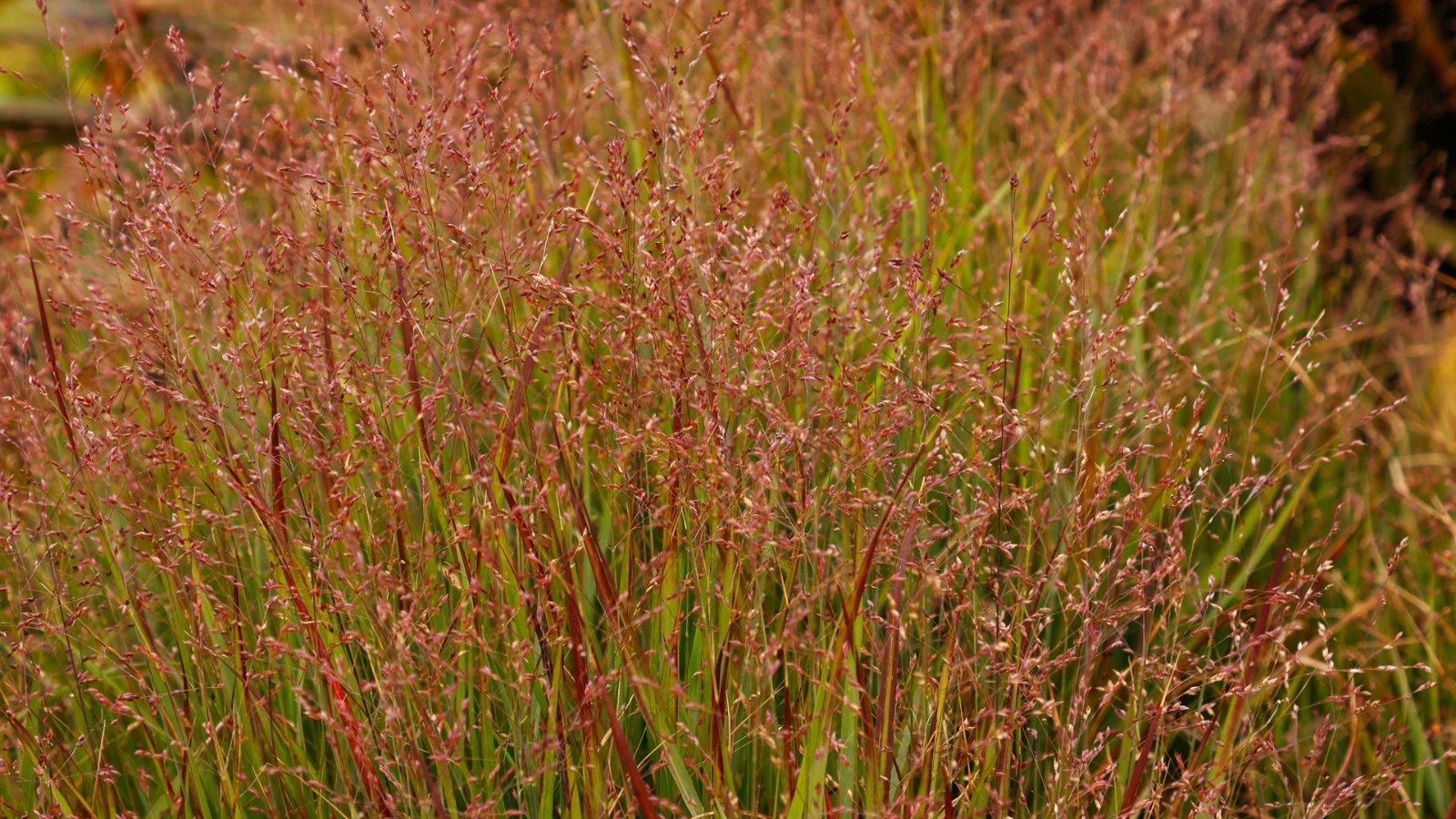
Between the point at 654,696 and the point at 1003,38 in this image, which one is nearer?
the point at 654,696

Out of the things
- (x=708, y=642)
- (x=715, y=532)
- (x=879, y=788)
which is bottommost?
(x=879, y=788)

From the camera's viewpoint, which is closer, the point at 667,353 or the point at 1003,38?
the point at 667,353

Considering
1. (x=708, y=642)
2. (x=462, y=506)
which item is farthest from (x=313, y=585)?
(x=708, y=642)

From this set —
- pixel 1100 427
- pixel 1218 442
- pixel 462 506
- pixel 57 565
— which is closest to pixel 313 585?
pixel 462 506

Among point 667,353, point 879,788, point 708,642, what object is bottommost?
point 879,788

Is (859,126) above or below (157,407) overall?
above

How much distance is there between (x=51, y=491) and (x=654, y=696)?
1.02 metres

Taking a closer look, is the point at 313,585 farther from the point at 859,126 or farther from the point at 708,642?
→ the point at 859,126

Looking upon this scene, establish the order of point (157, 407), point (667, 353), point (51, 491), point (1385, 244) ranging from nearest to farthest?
point (667, 353) < point (51, 491) < point (157, 407) < point (1385, 244)

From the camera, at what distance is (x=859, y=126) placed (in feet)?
8.71

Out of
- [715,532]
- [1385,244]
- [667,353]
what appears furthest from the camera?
[1385,244]

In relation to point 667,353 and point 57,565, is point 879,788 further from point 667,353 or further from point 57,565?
point 57,565

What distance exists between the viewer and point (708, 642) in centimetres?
144

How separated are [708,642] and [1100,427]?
20.8 inches
